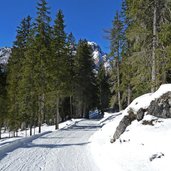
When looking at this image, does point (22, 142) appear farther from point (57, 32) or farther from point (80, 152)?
point (57, 32)

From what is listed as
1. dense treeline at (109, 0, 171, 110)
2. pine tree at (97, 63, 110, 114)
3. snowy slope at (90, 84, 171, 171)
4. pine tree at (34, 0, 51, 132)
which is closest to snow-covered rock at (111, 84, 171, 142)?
snowy slope at (90, 84, 171, 171)

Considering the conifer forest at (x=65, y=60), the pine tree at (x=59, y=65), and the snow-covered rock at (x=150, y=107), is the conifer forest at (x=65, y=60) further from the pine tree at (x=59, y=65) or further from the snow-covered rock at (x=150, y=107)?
the snow-covered rock at (x=150, y=107)

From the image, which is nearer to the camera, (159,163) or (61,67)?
(159,163)

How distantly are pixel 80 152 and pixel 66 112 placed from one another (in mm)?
39733

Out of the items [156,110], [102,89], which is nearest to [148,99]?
[156,110]

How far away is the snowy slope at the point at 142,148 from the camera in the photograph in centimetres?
875

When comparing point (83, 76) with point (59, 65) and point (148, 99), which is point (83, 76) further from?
point (148, 99)

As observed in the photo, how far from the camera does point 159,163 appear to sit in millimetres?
8484

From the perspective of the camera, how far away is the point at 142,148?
9.82 meters

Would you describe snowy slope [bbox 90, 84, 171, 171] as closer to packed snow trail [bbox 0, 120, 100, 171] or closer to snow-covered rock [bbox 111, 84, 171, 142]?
snow-covered rock [bbox 111, 84, 171, 142]

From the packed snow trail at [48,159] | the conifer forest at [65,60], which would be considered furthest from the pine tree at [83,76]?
the packed snow trail at [48,159]

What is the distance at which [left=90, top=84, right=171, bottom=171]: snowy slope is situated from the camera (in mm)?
8750

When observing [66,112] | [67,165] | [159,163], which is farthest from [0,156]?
[66,112]

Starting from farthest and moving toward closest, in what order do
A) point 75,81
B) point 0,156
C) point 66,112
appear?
point 66,112 < point 75,81 < point 0,156
